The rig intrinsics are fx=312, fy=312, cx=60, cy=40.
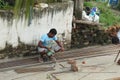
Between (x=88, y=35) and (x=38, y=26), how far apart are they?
2011 millimetres

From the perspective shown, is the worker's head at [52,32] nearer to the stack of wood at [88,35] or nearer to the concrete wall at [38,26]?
the concrete wall at [38,26]

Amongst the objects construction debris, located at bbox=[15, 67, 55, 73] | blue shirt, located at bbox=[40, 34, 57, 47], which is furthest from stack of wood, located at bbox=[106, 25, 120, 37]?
construction debris, located at bbox=[15, 67, 55, 73]

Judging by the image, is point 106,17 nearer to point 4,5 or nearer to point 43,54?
point 43,54

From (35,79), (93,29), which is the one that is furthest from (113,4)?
(35,79)

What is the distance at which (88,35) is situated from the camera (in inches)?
373

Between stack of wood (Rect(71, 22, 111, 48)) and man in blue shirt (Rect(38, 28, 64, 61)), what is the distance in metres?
1.37

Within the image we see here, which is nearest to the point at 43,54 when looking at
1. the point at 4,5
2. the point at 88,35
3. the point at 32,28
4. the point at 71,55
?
the point at 32,28

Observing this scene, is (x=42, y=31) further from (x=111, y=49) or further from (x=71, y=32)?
(x=111, y=49)

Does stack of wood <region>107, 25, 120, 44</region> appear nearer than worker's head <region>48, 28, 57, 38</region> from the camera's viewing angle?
No

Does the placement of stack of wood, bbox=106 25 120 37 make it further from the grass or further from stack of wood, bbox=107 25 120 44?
the grass

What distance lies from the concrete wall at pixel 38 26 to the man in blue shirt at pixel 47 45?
434mm

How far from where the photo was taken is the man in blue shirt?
7625 millimetres

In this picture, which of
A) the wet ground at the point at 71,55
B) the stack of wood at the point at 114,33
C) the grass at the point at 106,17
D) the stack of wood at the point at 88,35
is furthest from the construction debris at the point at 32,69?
the grass at the point at 106,17

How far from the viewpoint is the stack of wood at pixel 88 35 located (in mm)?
9238
